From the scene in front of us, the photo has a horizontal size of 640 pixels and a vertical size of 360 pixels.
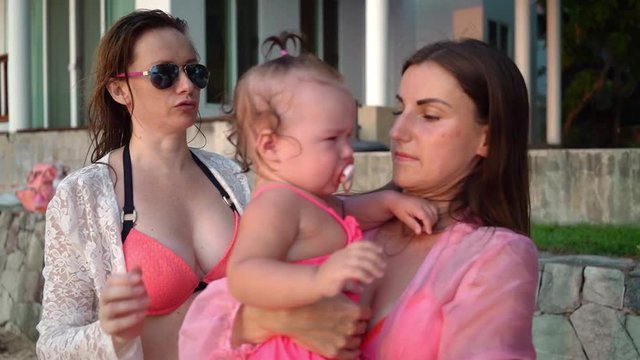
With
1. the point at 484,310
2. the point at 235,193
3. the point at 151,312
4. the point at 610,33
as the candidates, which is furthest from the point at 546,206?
the point at 610,33

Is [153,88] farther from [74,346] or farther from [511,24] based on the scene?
[511,24]

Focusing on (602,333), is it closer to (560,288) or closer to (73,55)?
(560,288)

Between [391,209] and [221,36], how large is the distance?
9.04 meters

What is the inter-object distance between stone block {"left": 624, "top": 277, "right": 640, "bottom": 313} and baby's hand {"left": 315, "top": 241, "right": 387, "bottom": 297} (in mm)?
2770

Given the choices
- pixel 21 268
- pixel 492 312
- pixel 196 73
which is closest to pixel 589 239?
pixel 196 73

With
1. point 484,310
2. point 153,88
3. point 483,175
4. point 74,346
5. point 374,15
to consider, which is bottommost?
point 74,346

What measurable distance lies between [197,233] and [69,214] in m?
0.43

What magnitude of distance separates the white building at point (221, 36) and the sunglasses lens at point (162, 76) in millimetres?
7411

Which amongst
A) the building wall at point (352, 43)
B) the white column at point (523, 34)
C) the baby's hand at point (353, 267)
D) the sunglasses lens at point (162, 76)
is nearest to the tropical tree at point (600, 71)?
the white column at point (523, 34)

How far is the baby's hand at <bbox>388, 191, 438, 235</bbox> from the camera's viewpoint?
1.76 metres

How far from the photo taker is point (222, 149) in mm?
8508

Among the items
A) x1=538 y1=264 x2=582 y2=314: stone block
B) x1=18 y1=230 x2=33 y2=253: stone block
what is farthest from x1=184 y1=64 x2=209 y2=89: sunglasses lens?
x1=18 y1=230 x2=33 y2=253: stone block

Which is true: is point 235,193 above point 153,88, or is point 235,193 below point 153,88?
below

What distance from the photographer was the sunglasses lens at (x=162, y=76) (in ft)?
8.77
